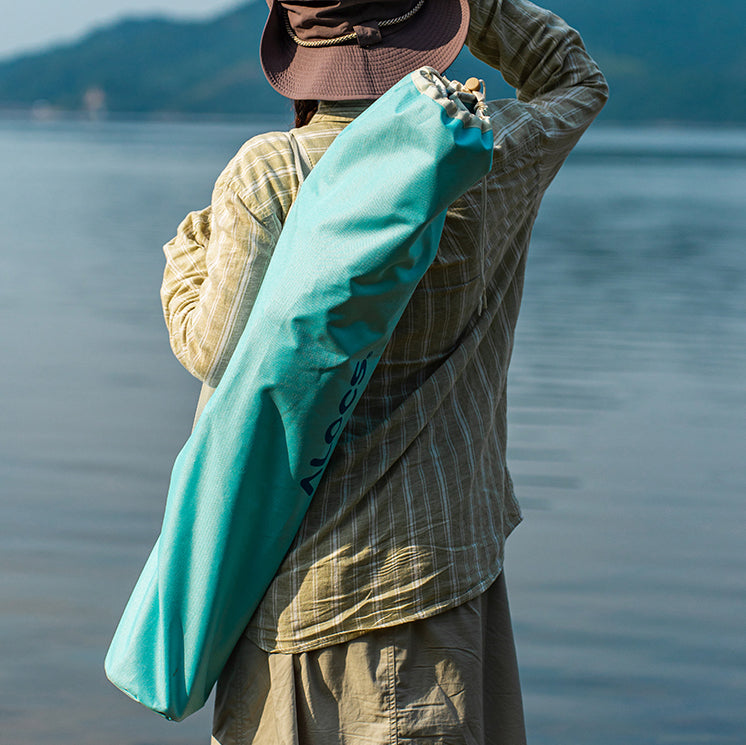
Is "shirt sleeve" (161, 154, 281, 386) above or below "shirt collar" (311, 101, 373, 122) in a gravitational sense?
below

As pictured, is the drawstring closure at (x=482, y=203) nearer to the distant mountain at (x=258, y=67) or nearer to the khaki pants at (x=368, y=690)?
the khaki pants at (x=368, y=690)

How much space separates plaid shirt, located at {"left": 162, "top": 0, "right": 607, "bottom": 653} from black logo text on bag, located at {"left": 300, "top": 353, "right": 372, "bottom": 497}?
35 millimetres

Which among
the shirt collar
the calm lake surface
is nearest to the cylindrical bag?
the shirt collar

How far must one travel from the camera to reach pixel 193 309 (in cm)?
133

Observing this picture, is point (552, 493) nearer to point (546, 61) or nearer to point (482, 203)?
point (546, 61)

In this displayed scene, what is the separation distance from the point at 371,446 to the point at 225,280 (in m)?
0.28

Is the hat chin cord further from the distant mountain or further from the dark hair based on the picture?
the distant mountain

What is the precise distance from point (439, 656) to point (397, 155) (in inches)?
25.2

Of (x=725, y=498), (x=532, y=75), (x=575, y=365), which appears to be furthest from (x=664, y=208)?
(x=532, y=75)

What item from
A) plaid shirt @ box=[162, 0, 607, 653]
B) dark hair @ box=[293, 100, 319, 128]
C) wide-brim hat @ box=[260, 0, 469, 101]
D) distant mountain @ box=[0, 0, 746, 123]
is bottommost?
distant mountain @ box=[0, 0, 746, 123]

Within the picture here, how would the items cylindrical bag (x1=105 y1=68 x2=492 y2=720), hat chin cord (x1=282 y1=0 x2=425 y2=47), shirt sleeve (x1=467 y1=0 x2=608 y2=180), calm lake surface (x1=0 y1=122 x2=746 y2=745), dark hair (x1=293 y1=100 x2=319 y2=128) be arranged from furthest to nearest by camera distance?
calm lake surface (x1=0 y1=122 x2=746 y2=745) < shirt sleeve (x1=467 y1=0 x2=608 y2=180) < dark hair (x1=293 y1=100 x2=319 y2=128) < hat chin cord (x1=282 y1=0 x2=425 y2=47) < cylindrical bag (x1=105 y1=68 x2=492 y2=720)

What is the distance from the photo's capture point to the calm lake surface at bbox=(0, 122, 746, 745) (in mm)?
3084

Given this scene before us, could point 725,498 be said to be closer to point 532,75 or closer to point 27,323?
point 532,75

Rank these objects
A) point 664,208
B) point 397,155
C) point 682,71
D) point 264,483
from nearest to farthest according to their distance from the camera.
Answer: point 397,155 < point 264,483 < point 664,208 < point 682,71
